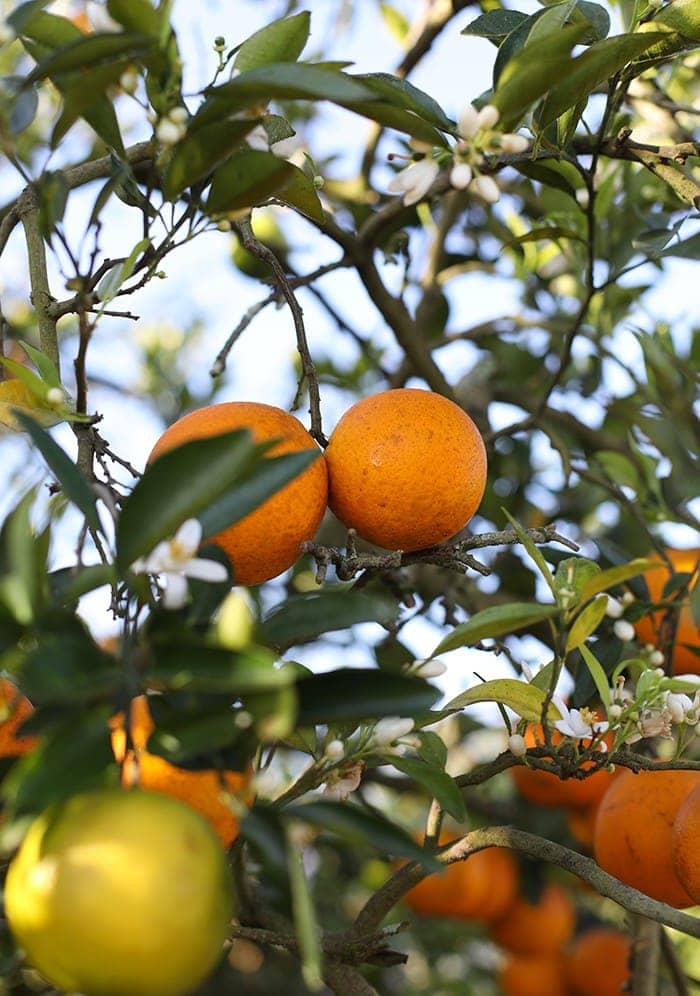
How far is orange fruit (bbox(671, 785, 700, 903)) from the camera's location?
93cm

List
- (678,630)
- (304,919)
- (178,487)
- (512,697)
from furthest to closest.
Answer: (678,630), (512,697), (178,487), (304,919)

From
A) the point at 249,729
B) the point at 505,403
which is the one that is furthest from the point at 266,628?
the point at 505,403

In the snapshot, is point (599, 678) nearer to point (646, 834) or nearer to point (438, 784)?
point (438, 784)

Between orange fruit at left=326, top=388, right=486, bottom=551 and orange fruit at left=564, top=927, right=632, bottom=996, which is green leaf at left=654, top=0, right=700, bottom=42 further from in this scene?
orange fruit at left=564, top=927, right=632, bottom=996

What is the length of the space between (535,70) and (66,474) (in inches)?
17.8

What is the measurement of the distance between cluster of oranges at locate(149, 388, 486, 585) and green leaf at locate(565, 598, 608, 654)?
0.17 metres

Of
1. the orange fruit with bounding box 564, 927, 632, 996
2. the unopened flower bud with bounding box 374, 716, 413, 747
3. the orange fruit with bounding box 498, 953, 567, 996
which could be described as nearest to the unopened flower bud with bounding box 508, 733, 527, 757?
the unopened flower bud with bounding box 374, 716, 413, 747

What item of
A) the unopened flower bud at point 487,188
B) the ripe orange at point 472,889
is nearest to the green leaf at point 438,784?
the unopened flower bud at point 487,188

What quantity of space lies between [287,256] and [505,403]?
476 millimetres

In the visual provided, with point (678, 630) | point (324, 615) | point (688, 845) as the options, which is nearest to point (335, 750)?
point (324, 615)

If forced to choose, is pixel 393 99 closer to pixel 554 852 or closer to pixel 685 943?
pixel 554 852

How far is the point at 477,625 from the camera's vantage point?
27.5 inches

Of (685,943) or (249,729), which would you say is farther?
(685,943)

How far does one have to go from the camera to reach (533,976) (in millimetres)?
2260
